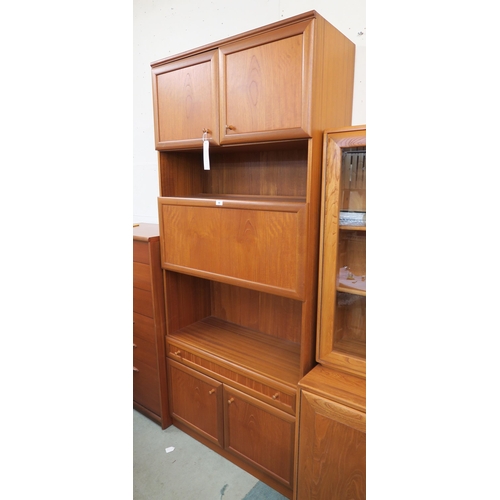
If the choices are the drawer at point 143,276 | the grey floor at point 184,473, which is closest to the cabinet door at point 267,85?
the drawer at point 143,276

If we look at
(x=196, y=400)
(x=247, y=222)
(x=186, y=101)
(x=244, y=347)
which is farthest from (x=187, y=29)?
(x=196, y=400)

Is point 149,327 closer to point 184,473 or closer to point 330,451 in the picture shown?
point 184,473

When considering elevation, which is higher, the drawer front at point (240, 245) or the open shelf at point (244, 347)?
the drawer front at point (240, 245)

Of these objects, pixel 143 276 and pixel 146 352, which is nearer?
pixel 143 276

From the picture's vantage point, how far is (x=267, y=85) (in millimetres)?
1359

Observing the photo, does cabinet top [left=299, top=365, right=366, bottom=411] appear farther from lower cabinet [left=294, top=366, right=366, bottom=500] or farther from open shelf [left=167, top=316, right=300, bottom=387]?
open shelf [left=167, top=316, right=300, bottom=387]

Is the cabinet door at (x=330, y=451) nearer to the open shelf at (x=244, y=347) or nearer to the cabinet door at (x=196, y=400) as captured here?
the open shelf at (x=244, y=347)

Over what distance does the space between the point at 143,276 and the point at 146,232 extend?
0.28m

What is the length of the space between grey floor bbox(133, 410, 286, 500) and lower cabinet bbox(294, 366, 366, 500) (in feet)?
1.19

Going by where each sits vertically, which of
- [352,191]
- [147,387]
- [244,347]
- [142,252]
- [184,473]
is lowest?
[184,473]

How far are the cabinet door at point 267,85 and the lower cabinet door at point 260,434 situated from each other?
1269 mm

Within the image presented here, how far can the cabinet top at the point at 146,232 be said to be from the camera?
1906mm

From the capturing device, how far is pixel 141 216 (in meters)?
2.59
